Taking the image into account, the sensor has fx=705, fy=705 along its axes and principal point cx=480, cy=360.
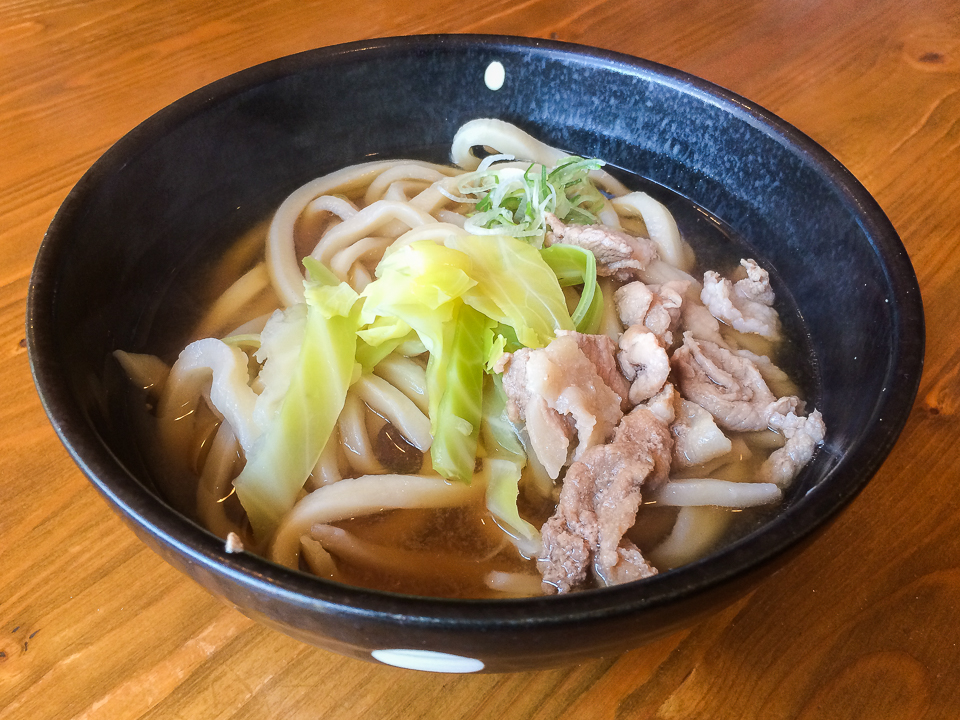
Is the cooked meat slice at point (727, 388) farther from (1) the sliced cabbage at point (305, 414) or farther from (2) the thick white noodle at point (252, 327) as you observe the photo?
(2) the thick white noodle at point (252, 327)

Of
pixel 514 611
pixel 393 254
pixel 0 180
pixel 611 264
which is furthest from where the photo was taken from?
pixel 0 180

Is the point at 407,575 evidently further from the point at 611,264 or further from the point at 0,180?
the point at 0,180

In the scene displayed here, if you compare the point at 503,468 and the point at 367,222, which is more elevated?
the point at 367,222

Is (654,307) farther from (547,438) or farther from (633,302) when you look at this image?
(547,438)

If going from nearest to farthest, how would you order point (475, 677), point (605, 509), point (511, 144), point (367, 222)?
point (475, 677) → point (605, 509) → point (367, 222) → point (511, 144)

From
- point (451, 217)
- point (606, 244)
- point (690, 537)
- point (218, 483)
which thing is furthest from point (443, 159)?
point (690, 537)

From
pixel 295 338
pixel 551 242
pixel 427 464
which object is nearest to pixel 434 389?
pixel 427 464

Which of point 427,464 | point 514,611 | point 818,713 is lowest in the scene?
point 818,713

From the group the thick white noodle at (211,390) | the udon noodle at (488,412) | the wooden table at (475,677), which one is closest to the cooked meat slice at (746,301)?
the udon noodle at (488,412)

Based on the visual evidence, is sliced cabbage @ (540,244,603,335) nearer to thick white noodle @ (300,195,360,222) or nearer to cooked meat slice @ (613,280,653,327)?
cooked meat slice @ (613,280,653,327)
